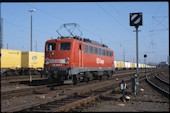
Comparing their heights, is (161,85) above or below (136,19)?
below

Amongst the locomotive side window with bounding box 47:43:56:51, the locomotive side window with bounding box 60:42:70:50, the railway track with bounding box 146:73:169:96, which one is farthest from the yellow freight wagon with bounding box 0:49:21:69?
the railway track with bounding box 146:73:169:96

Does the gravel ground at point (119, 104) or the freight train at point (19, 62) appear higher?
the freight train at point (19, 62)

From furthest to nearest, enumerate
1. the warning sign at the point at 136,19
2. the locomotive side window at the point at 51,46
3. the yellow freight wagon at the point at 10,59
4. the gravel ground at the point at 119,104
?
the yellow freight wagon at the point at 10,59 < the locomotive side window at the point at 51,46 < the warning sign at the point at 136,19 < the gravel ground at the point at 119,104

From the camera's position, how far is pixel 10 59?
3947cm

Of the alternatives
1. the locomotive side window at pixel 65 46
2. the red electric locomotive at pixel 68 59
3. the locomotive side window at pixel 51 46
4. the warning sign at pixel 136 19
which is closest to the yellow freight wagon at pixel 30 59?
the red electric locomotive at pixel 68 59

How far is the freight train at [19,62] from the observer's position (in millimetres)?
38219

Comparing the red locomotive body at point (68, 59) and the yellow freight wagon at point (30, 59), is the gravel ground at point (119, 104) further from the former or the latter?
the yellow freight wagon at point (30, 59)

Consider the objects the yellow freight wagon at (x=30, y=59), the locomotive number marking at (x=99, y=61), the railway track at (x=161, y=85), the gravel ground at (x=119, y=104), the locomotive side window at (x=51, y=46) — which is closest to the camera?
the gravel ground at (x=119, y=104)

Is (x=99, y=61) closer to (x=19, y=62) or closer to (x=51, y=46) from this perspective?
(x=51, y=46)

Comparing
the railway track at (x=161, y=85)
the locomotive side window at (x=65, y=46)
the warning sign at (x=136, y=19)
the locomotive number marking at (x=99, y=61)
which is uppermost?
the warning sign at (x=136, y=19)

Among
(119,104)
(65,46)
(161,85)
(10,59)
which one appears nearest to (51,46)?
(65,46)

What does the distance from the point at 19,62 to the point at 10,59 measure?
8.93 feet

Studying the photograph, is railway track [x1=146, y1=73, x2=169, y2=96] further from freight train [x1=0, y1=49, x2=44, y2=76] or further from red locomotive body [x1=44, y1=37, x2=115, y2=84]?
freight train [x1=0, y1=49, x2=44, y2=76]

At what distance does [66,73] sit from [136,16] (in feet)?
28.8
